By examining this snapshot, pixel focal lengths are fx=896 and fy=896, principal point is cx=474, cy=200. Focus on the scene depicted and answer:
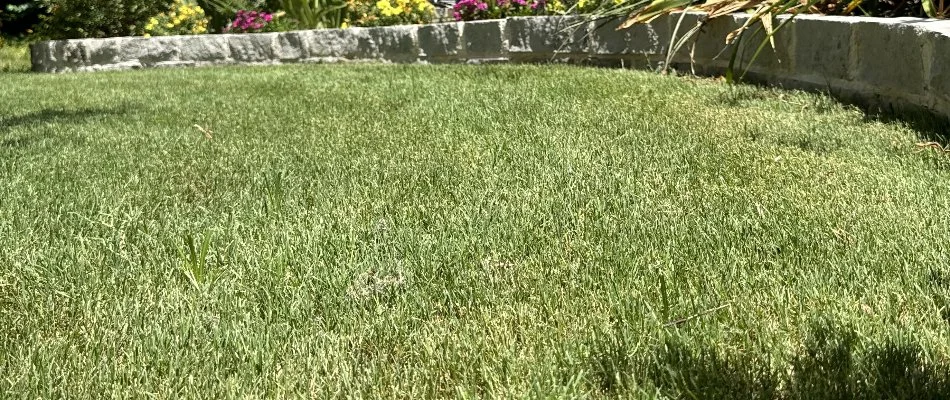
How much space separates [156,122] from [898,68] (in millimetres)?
3804

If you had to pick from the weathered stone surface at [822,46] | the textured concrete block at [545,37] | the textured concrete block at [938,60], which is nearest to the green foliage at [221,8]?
the textured concrete block at [545,37]

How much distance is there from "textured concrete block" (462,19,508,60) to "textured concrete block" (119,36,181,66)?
3.44 meters

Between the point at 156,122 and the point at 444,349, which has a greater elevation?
the point at 444,349

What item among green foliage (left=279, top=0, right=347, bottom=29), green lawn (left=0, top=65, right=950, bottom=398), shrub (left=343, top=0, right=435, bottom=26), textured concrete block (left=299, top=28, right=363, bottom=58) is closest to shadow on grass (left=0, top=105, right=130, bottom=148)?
green lawn (left=0, top=65, right=950, bottom=398)

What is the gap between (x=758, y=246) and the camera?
2.26 m

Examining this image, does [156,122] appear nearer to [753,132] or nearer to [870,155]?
[753,132]

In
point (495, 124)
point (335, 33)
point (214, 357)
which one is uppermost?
point (214, 357)

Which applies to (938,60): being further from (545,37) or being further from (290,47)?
(290,47)

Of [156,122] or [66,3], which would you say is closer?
[156,122]

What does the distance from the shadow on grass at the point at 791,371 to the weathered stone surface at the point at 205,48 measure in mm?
8592

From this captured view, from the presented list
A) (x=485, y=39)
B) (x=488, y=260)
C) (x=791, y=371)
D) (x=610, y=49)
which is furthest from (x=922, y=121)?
(x=485, y=39)

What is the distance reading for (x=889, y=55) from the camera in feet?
13.6

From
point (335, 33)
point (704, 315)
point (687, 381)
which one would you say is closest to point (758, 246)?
point (704, 315)

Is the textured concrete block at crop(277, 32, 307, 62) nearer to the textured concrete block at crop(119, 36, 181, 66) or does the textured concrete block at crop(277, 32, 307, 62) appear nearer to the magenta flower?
the magenta flower
